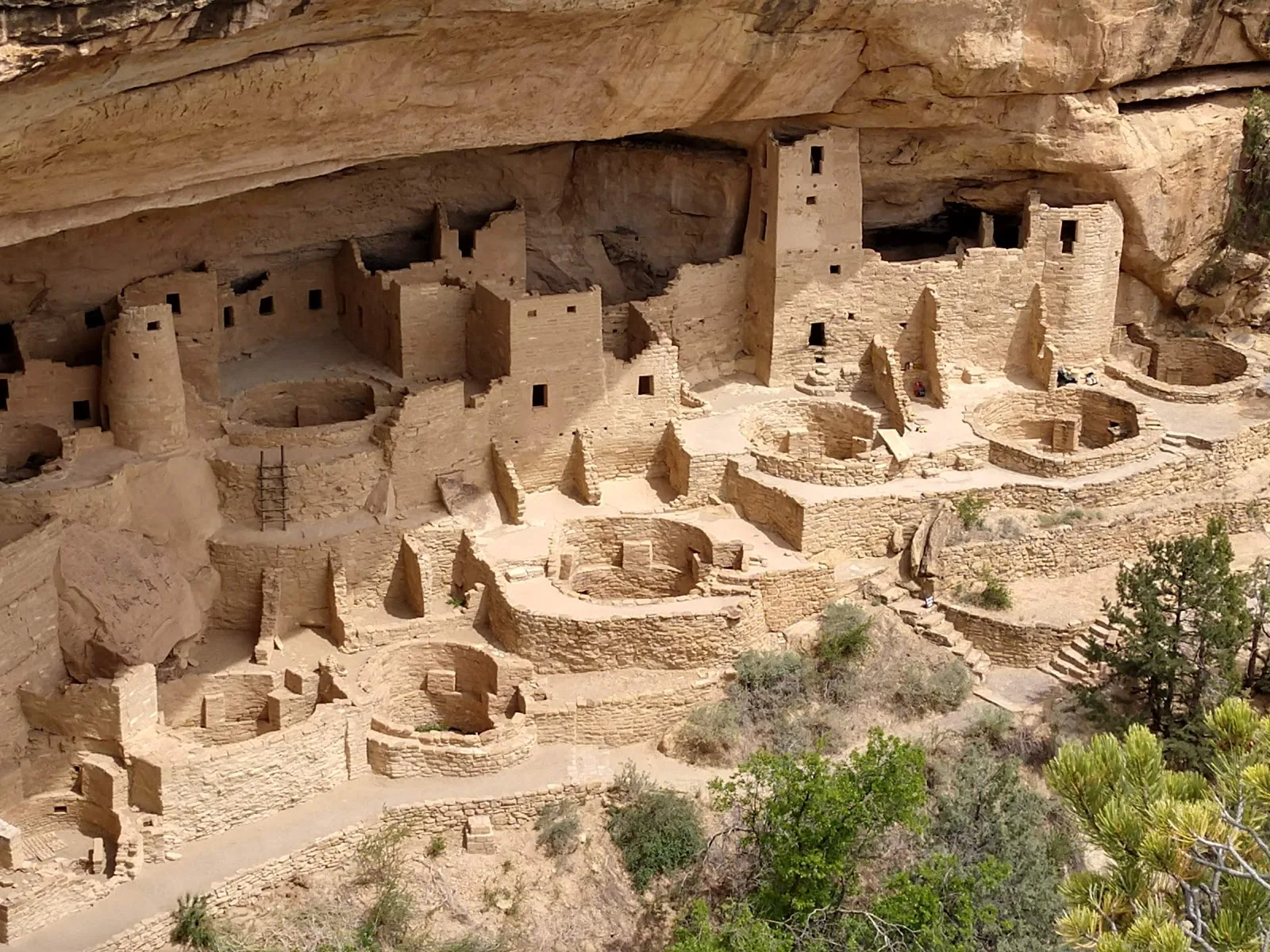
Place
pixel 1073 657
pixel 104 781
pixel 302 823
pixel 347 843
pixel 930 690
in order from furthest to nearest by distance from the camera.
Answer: pixel 1073 657
pixel 930 690
pixel 302 823
pixel 347 843
pixel 104 781

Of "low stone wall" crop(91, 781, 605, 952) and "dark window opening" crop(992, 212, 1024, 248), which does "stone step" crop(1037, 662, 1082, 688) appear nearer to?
"low stone wall" crop(91, 781, 605, 952)

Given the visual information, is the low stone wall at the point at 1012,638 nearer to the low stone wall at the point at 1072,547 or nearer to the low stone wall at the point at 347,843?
the low stone wall at the point at 1072,547

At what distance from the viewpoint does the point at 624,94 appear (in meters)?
19.2

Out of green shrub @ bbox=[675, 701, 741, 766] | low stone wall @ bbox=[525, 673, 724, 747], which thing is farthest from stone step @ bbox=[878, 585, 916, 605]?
green shrub @ bbox=[675, 701, 741, 766]

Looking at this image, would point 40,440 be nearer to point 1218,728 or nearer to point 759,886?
point 759,886

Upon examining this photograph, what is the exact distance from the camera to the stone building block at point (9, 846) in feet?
52.3

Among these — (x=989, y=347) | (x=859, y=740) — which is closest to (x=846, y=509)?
(x=859, y=740)

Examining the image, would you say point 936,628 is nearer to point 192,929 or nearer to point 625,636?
point 625,636

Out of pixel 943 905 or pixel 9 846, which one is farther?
pixel 943 905

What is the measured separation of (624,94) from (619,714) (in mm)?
6346

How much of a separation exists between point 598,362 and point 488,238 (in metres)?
2.48

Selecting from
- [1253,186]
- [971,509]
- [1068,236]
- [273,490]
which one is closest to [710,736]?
[971,509]

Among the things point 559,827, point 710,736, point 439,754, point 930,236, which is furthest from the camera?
point 930,236

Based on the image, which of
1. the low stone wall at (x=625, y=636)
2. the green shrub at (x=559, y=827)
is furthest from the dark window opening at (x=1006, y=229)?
the green shrub at (x=559, y=827)
